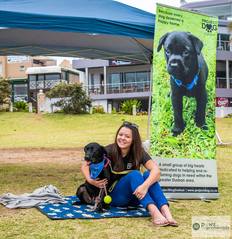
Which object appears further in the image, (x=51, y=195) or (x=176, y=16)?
(x=176, y=16)

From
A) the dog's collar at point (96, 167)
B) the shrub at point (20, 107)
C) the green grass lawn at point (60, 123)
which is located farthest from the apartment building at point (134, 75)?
the dog's collar at point (96, 167)

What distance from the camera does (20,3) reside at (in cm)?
616

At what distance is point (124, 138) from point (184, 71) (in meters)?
1.54

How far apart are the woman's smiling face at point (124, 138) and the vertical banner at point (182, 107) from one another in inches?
37.8

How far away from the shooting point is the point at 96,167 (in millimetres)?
4969

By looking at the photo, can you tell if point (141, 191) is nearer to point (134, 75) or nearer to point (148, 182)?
point (148, 182)

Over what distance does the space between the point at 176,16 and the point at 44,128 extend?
63.5 feet

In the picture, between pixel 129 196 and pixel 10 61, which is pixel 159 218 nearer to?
pixel 129 196

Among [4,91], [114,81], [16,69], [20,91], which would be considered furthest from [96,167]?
[16,69]

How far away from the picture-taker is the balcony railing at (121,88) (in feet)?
127

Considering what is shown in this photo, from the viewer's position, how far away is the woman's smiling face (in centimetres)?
502

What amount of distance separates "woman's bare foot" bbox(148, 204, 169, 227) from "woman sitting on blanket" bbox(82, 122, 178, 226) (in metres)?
0.01

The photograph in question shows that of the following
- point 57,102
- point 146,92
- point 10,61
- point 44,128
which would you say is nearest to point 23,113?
point 57,102

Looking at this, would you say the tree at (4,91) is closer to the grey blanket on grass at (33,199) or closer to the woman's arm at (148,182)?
the grey blanket on grass at (33,199)
